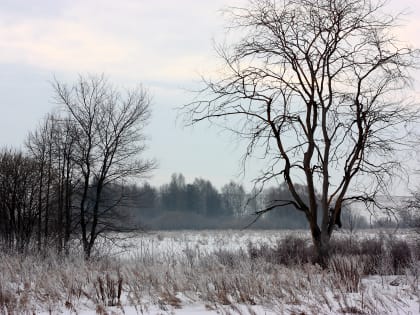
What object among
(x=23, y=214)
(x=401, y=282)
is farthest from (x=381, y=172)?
(x=23, y=214)

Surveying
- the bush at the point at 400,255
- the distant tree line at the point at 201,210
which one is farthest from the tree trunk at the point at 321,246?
A: the distant tree line at the point at 201,210

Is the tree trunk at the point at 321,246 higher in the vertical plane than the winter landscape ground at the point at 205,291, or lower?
higher

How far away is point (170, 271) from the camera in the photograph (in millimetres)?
11930

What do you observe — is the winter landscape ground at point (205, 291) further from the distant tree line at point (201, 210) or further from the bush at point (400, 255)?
the distant tree line at point (201, 210)

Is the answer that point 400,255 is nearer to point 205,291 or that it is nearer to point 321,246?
point 321,246

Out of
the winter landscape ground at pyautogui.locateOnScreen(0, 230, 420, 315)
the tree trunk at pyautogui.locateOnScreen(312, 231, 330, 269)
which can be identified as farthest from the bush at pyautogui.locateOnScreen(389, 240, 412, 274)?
the winter landscape ground at pyautogui.locateOnScreen(0, 230, 420, 315)

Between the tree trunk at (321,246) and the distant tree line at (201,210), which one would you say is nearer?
the tree trunk at (321,246)

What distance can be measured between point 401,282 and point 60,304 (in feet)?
23.8

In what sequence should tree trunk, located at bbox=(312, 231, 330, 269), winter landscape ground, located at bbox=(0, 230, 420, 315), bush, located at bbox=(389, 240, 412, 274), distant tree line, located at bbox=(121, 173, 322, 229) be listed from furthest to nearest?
distant tree line, located at bbox=(121, 173, 322, 229) < tree trunk, located at bbox=(312, 231, 330, 269) < bush, located at bbox=(389, 240, 412, 274) < winter landscape ground, located at bbox=(0, 230, 420, 315)

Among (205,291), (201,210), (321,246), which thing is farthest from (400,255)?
(201,210)

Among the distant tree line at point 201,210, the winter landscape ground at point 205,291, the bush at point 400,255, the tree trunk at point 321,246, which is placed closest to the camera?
the winter landscape ground at point 205,291

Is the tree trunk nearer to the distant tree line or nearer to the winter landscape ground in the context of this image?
the winter landscape ground

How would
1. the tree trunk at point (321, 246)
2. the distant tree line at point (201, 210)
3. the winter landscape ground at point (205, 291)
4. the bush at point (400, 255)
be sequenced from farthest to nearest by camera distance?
the distant tree line at point (201, 210) < the tree trunk at point (321, 246) < the bush at point (400, 255) < the winter landscape ground at point (205, 291)

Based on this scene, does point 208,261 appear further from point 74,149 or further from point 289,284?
point 74,149
